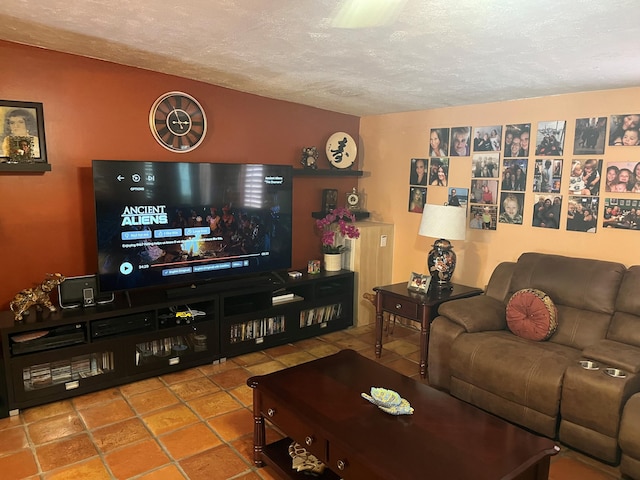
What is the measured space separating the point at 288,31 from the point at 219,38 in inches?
18.1

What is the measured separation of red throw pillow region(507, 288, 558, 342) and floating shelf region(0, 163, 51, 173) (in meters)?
3.28

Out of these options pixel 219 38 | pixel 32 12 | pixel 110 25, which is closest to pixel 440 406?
pixel 219 38

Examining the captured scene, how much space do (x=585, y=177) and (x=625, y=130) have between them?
15.1 inches

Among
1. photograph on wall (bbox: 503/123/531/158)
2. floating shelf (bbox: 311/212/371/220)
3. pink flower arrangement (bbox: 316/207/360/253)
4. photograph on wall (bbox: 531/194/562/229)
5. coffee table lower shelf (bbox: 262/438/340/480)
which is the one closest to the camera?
coffee table lower shelf (bbox: 262/438/340/480)

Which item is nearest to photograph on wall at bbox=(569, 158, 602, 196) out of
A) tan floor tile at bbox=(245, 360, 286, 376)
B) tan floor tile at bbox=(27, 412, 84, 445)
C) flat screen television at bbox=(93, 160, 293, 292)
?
flat screen television at bbox=(93, 160, 293, 292)

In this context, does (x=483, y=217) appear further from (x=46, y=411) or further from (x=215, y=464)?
(x=46, y=411)

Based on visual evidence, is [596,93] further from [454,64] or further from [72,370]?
[72,370]

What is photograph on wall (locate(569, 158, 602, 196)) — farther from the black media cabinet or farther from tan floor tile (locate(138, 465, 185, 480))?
tan floor tile (locate(138, 465, 185, 480))

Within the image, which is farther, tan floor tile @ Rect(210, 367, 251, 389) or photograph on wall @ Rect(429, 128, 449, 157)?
photograph on wall @ Rect(429, 128, 449, 157)

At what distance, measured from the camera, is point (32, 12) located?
242cm

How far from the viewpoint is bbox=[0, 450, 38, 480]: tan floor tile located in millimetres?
2338

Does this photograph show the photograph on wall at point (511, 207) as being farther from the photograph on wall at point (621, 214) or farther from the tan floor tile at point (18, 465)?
the tan floor tile at point (18, 465)

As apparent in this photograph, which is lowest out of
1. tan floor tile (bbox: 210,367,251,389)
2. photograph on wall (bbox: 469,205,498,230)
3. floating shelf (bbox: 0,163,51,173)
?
tan floor tile (bbox: 210,367,251,389)

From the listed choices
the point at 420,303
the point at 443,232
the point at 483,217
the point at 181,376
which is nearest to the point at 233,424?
the point at 181,376
